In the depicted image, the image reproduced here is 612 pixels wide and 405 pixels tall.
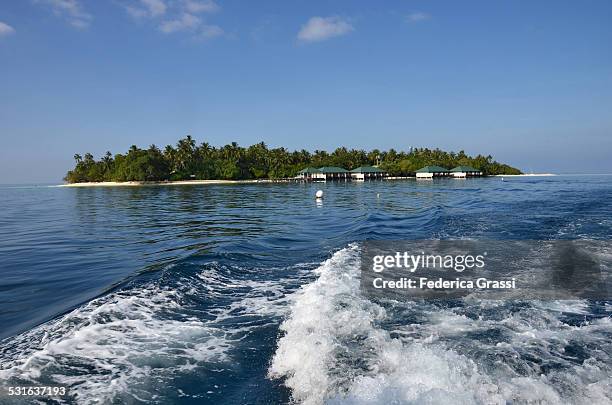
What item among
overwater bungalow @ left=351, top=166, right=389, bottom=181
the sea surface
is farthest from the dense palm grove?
the sea surface

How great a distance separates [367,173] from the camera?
110 m

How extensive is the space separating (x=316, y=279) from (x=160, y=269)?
Result: 4665 mm

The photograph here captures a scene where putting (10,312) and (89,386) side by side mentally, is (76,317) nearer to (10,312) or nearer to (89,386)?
(10,312)

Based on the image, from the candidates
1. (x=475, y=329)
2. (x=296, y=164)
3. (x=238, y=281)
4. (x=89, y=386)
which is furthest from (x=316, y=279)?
(x=296, y=164)

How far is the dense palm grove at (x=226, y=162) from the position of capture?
11544 cm

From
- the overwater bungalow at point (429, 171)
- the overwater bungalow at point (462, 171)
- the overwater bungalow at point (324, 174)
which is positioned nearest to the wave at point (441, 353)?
the overwater bungalow at point (324, 174)

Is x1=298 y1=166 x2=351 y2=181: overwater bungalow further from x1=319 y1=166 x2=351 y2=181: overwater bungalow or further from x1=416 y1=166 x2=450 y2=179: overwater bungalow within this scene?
x1=416 y1=166 x2=450 y2=179: overwater bungalow

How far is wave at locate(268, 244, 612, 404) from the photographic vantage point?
418 cm

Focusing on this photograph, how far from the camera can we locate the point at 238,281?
9.62m

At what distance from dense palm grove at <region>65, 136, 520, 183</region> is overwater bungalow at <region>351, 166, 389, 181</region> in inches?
352

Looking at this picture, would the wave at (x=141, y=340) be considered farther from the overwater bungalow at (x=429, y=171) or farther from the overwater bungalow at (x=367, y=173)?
the overwater bungalow at (x=429, y=171)

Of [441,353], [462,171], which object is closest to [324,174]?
[462,171]

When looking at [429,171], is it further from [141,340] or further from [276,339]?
[141,340]

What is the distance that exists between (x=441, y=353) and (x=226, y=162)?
118389 millimetres
